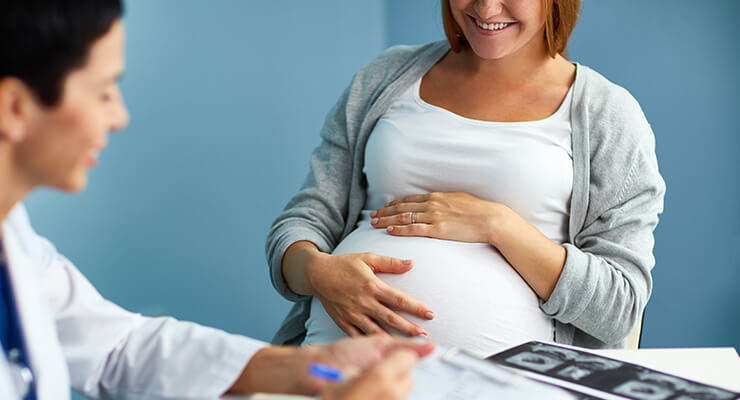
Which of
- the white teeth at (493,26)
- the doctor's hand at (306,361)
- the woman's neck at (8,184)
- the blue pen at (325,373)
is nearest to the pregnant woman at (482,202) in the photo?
the white teeth at (493,26)

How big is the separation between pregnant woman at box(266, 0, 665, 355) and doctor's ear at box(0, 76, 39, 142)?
2.24ft

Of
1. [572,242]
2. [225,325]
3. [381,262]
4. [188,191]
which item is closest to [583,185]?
[572,242]

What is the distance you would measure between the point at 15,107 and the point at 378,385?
374 millimetres

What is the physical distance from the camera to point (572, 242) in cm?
133

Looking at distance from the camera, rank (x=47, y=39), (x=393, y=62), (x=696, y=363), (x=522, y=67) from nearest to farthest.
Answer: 1. (x=47, y=39)
2. (x=696, y=363)
3. (x=522, y=67)
4. (x=393, y=62)

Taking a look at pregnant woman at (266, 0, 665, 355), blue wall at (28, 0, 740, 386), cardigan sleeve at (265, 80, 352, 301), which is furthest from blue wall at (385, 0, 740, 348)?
cardigan sleeve at (265, 80, 352, 301)

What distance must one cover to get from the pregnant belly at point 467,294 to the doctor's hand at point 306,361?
411mm

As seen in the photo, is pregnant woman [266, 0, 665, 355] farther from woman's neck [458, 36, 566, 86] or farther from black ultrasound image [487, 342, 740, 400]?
black ultrasound image [487, 342, 740, 400]

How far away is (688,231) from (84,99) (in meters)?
1.82

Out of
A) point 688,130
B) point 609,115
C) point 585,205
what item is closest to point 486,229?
point 585,205

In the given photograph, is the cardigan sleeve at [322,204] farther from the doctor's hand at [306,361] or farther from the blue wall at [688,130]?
the blue wall at [688,130]

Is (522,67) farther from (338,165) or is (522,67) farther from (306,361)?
(306,361)

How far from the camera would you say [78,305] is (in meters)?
0.83

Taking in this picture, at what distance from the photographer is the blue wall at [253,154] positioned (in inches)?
70.8
